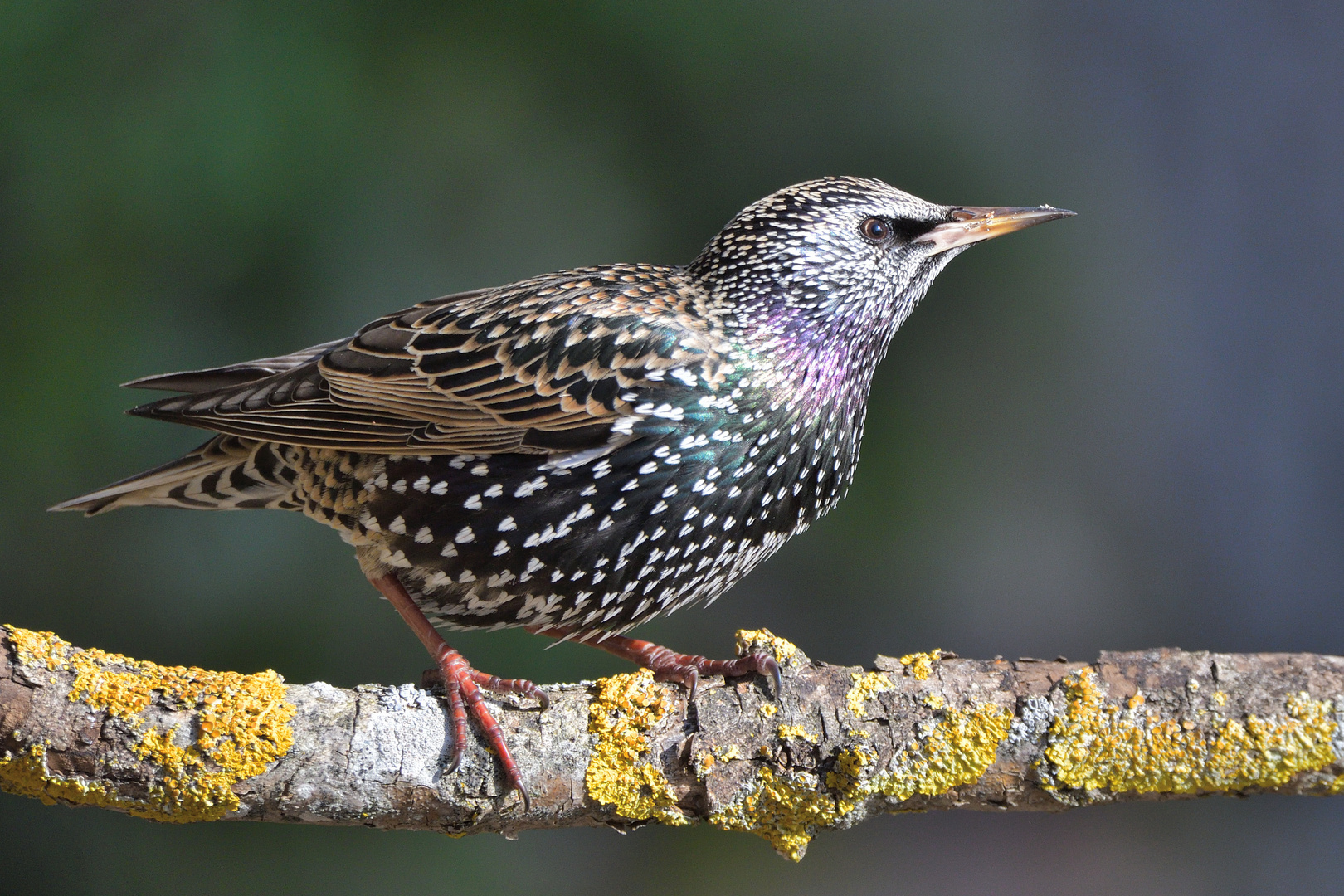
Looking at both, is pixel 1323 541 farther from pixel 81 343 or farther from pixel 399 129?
pixel 81 343

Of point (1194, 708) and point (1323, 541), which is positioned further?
point (1323, 541)

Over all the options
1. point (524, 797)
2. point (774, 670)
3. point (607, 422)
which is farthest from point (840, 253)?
point (524, 797)

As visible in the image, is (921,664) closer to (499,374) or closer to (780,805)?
(780,805)

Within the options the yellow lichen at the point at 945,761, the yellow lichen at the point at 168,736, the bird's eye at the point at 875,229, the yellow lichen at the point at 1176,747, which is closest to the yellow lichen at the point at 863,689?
the yellow lichen at the point at 945,761

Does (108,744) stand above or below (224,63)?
below

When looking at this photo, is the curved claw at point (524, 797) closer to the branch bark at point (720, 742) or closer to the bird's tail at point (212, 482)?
the branch bark at point (720, 742)

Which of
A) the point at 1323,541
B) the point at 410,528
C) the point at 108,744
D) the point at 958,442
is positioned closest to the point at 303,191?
the point at 410,528
